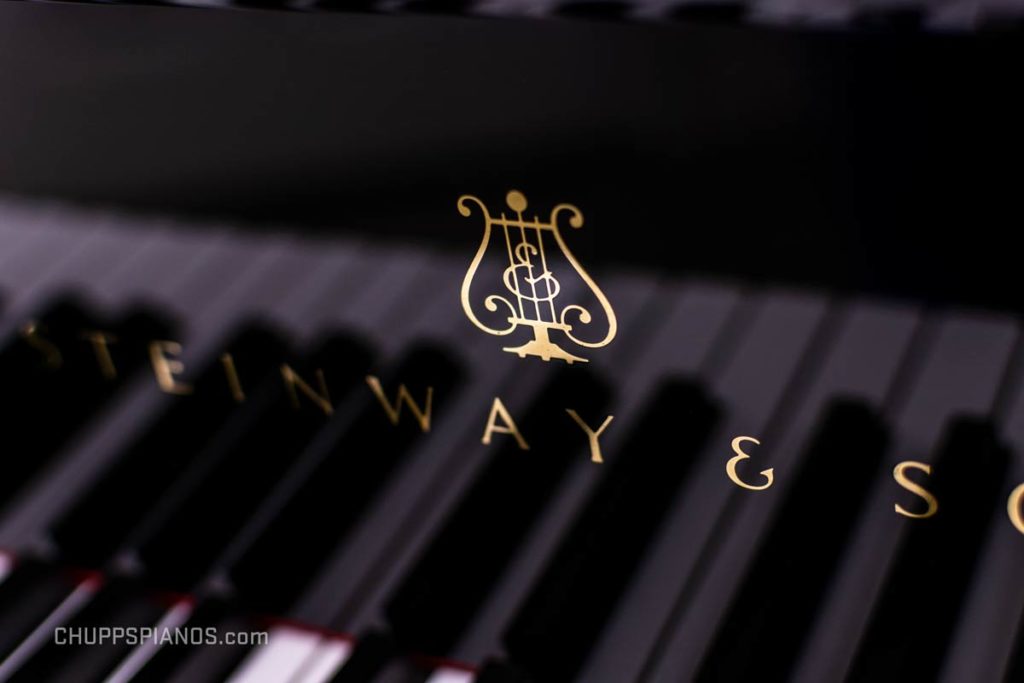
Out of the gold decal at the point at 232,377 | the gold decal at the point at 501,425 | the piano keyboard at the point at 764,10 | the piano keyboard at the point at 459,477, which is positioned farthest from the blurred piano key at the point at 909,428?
the gold decal at the point at 232,377

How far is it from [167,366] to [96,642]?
0.35m

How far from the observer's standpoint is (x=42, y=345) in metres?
1.41

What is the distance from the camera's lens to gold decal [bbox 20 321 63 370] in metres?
1.41

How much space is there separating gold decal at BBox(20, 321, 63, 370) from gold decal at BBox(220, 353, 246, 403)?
10.0 inches

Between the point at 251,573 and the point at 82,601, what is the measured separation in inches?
9.4

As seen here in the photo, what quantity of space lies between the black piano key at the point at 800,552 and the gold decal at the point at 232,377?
0.59m

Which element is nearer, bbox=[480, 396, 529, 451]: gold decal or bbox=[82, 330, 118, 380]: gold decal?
bbox=[480, 396, 529, 451]: gold decal

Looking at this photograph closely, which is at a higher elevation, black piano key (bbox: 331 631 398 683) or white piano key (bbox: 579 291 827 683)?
white piano key (bbox: 579 291 827 683)

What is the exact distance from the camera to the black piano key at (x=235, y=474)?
4.19 ft

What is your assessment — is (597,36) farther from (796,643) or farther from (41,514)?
(41,514)

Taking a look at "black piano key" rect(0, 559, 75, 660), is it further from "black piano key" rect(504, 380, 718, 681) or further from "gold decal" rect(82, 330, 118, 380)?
"black piano key" rect(504, 380, 718, 681)

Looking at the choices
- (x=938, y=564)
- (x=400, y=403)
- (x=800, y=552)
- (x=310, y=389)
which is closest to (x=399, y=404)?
(x=400, y=403)

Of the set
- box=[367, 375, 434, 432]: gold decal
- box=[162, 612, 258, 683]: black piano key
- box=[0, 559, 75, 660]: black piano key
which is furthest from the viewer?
box=[0, 559, 75, 660]: black piano key

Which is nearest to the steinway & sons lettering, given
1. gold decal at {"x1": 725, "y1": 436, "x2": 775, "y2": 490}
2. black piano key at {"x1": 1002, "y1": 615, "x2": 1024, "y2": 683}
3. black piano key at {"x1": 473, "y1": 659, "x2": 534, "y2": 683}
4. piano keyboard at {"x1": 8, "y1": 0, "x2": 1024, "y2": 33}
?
gold decal at {"x1": 725, "y1": 436, "x2": 775, "y2": 490}
